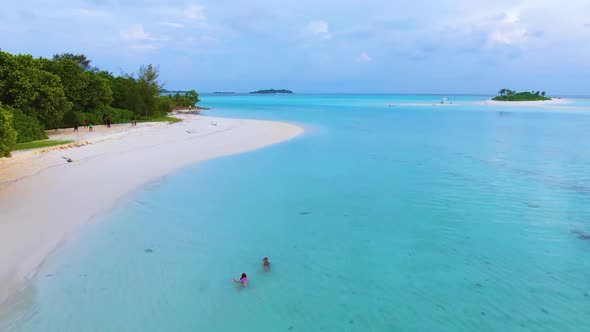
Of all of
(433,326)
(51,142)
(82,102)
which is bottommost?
(433,326)

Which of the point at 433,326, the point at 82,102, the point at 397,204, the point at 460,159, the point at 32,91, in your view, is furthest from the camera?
the point at 82,102

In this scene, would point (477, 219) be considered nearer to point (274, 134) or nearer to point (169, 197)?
point (169, 197)

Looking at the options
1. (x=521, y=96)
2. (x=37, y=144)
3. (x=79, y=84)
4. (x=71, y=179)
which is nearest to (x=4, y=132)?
(x=71, y=179)

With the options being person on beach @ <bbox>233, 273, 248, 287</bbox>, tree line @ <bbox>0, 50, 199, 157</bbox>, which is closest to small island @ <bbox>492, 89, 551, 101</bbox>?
tree line @ <bbox>0, 50, 199, 157</bbox>

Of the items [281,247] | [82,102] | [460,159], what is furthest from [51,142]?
[460,159]

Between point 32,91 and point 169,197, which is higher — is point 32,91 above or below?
above

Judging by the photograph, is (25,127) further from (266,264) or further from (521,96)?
(521,96)

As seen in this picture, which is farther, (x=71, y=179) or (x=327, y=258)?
(x=71, y=179)

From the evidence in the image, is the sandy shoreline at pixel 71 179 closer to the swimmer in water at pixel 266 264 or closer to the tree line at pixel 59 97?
the tree line at pixel 59 97
